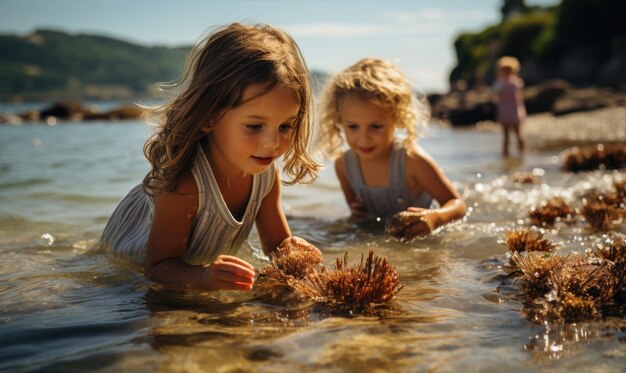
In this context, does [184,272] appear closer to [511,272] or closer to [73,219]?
[511,272]

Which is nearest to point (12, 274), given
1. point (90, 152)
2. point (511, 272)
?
point (511, 272)

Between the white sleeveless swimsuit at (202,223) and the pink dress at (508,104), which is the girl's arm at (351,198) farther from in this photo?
the pink dress at (508,104)

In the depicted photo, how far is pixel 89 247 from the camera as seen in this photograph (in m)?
5.59

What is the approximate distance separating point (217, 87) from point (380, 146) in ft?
8.98

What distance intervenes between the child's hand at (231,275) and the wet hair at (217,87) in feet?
2.42

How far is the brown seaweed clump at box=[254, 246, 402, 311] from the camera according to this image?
3.30 metres

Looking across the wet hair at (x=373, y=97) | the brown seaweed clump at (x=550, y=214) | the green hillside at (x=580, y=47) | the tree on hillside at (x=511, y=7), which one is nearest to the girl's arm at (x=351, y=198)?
the wet hair at (x=373, y=97)

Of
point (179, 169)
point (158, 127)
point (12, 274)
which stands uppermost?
point (158, 127)

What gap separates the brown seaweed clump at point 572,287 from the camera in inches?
121

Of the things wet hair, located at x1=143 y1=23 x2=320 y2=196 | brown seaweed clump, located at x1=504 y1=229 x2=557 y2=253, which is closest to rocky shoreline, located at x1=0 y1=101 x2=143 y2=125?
wet hair, located at x1=143 y1=23 x2=320 y2=196

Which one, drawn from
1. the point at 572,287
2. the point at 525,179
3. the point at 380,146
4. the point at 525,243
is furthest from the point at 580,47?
the point at 572,287

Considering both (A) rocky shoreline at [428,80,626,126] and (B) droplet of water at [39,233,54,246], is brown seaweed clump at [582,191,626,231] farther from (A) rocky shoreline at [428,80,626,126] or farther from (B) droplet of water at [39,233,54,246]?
(A) rocky shoreline at [428,80,626,126]

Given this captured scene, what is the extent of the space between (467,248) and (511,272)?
1276mm

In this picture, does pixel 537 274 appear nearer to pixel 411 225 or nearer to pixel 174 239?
pixel 411 225
